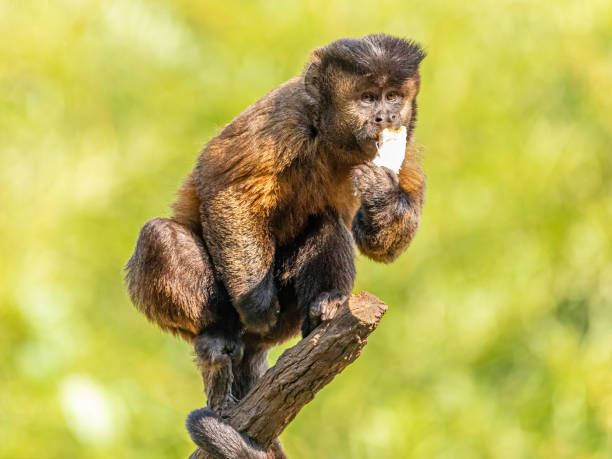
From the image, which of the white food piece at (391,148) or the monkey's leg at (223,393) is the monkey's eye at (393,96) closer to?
the white food piece at (391,148)

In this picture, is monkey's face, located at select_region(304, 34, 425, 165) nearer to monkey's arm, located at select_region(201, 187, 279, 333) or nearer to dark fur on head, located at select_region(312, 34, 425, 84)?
dark fur on head, located at select_region(312, 34, 425, 84)

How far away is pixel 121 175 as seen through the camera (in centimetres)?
1418

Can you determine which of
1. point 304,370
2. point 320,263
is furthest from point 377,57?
point 304,370

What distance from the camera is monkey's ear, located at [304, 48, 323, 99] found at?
6180mm

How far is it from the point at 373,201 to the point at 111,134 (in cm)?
954

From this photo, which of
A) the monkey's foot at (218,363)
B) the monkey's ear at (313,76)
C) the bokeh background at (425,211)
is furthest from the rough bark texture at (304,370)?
the bokeh background at (425,211)

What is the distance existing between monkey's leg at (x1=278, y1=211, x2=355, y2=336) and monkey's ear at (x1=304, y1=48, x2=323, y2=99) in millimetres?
776

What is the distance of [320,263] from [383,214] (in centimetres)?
72

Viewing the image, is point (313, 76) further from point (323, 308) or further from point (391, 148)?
point (323, 308)

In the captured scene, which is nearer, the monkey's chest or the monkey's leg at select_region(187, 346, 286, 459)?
the monkey's leg at select_region(187, 346, 286, 459)

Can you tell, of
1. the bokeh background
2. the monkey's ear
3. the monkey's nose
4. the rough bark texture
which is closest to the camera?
the rough bark texture

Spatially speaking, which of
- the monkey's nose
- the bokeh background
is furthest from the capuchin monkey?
the bokeh background

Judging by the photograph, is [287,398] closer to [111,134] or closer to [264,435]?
[264,435]

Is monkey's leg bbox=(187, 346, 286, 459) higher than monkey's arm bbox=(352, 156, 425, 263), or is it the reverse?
monkey's arm bbox=(352, 156, 425, 263)
